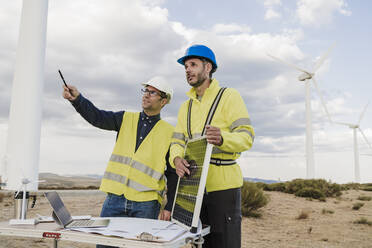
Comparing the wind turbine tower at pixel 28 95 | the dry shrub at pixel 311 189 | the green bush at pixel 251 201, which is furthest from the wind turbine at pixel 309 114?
the wind turbine tower at pixel 28 95

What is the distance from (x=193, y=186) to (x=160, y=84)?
1.55 m

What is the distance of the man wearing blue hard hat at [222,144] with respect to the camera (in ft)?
9.50

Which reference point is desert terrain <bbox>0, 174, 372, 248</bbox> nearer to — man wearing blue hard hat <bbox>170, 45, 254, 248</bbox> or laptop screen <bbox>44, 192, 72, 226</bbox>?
laptop screen <bbox>44, 192, 72, 226</bbox>

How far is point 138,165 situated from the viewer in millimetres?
3666

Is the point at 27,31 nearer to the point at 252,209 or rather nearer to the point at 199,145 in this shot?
the point at 199,145

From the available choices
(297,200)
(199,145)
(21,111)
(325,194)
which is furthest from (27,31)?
(325,194)

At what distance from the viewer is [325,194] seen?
2108cm

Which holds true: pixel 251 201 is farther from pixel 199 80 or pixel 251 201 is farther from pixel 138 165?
pixel 199 80

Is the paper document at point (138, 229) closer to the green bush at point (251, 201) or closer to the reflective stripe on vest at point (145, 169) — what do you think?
the reflective stripe on vest at point (145, 169)

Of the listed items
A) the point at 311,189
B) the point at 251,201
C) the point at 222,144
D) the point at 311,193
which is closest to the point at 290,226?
the point at 251,201

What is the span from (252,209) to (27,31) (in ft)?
37.2

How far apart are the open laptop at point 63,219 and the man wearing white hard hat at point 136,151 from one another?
0.55m

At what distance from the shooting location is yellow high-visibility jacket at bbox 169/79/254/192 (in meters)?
2.92

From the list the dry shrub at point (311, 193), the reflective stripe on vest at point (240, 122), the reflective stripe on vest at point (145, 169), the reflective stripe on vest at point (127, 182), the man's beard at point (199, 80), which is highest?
the man's beard at point (199, 80)
